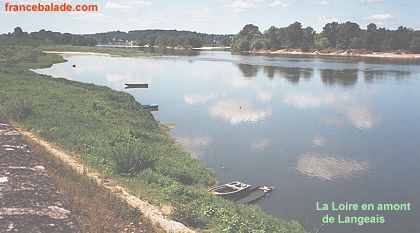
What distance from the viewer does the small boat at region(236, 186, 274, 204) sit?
22641 millimetres

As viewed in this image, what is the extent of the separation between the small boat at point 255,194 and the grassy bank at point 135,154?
2.24 meters

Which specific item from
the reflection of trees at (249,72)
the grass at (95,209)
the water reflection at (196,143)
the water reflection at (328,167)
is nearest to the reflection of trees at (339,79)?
the reflection of trees at (249,72)

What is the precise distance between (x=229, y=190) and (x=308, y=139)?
16.5m

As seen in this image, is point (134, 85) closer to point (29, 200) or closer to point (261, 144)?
point (261, 144)

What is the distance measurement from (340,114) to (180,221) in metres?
38.2

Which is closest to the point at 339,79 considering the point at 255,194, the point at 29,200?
the point at 255,194

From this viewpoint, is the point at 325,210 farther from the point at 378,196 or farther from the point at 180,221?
the point at 180,221

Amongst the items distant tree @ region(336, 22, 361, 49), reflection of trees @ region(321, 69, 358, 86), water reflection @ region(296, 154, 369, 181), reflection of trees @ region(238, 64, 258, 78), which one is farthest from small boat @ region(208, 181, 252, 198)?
distant tree @ region(336, 22, 361, 49)

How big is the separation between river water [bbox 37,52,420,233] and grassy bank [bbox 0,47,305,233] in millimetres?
3242

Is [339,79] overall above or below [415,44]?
below

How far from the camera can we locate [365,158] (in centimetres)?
3228

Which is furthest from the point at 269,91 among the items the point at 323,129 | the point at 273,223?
the point at 273,223

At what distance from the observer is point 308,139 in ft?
124

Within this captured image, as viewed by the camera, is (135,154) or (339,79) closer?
(135,154)
